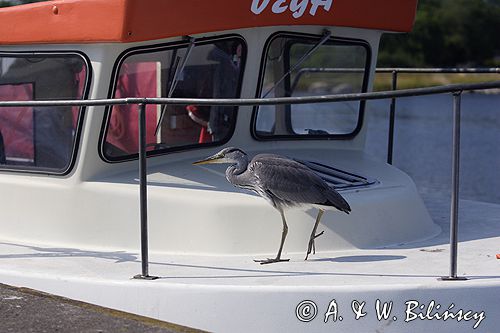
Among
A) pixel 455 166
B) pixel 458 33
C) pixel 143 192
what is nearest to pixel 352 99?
pixel 455 166

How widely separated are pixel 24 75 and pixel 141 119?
1702 millimetres

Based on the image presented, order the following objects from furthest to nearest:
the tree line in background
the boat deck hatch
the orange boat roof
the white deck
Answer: the tree line in background, the boat deck hatch, the orange boat roof, the white deck

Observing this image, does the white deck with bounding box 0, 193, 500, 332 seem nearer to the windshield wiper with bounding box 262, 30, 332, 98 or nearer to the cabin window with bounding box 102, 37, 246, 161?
the cabin window with bounding box 102, 37, 246, 161

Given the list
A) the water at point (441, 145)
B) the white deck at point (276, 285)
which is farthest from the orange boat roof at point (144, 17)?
the water at point (441, 145)

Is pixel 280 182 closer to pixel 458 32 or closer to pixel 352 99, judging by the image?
pixel 352 99

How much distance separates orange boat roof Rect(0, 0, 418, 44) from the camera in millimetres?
6102

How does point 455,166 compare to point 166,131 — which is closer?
point 455,166

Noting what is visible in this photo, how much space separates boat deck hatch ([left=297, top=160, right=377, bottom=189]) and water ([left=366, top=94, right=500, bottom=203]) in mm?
7477

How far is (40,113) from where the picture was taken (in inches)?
263

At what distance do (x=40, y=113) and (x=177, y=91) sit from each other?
95 cm

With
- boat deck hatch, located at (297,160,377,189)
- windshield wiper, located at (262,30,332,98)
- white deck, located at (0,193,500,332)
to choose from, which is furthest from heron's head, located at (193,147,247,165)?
windshield wiper, located at (262,30,332,98)

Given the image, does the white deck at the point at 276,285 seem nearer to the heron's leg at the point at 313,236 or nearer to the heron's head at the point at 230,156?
the heron's leg at the point at 313,236

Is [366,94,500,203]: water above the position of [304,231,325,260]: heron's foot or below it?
below

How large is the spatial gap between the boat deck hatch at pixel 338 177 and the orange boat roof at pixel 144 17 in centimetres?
103
